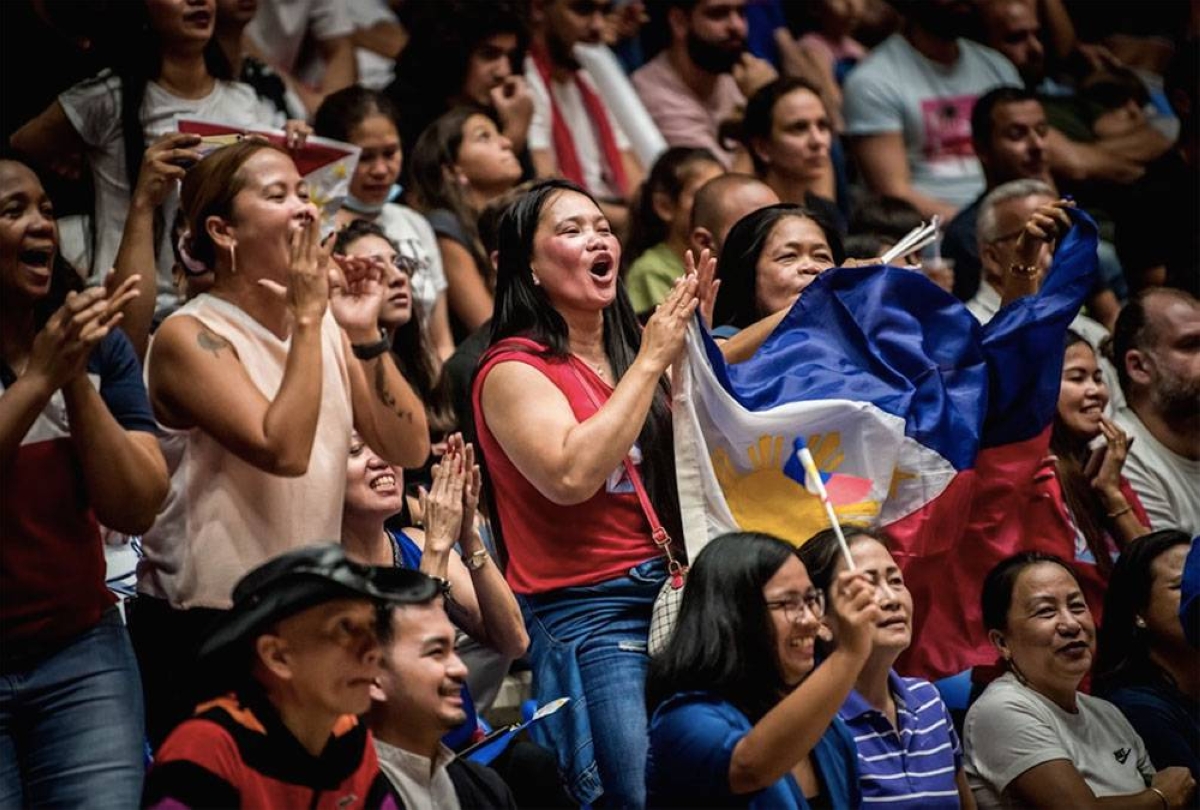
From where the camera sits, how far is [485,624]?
14.8 ft

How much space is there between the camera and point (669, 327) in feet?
14.3

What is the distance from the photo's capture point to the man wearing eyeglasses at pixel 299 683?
137 inches

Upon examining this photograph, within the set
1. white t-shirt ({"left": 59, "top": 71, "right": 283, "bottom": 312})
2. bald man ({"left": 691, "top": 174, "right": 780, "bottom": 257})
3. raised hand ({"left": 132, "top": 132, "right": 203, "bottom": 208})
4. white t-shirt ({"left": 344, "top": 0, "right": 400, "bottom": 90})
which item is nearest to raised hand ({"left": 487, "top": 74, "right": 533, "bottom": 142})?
white t-shirt ({"left": 344, "top": 0, "right": 400, "bottom": 90})

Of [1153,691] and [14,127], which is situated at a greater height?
[14,127]

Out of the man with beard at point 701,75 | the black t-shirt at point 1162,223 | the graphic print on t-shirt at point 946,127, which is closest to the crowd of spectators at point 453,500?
the black t-shirt at point 1162,223

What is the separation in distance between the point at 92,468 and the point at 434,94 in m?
3.51

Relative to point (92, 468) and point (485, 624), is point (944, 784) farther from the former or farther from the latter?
point (92, 468)

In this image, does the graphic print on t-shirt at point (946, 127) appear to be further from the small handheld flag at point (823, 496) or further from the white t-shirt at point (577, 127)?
the small handheld flag at point (823, 496)

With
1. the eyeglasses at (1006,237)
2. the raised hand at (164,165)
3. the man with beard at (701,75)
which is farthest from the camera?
the man with beard at (701,75)

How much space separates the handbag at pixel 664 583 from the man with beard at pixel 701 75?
3767 mm

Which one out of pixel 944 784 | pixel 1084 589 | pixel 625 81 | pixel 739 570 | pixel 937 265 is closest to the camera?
pixel 739 570

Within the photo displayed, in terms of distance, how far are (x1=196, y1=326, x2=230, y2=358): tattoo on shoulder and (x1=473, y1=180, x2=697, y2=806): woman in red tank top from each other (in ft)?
1.90

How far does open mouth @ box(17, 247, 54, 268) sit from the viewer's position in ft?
14.1

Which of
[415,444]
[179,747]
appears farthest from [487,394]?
[179,747]
